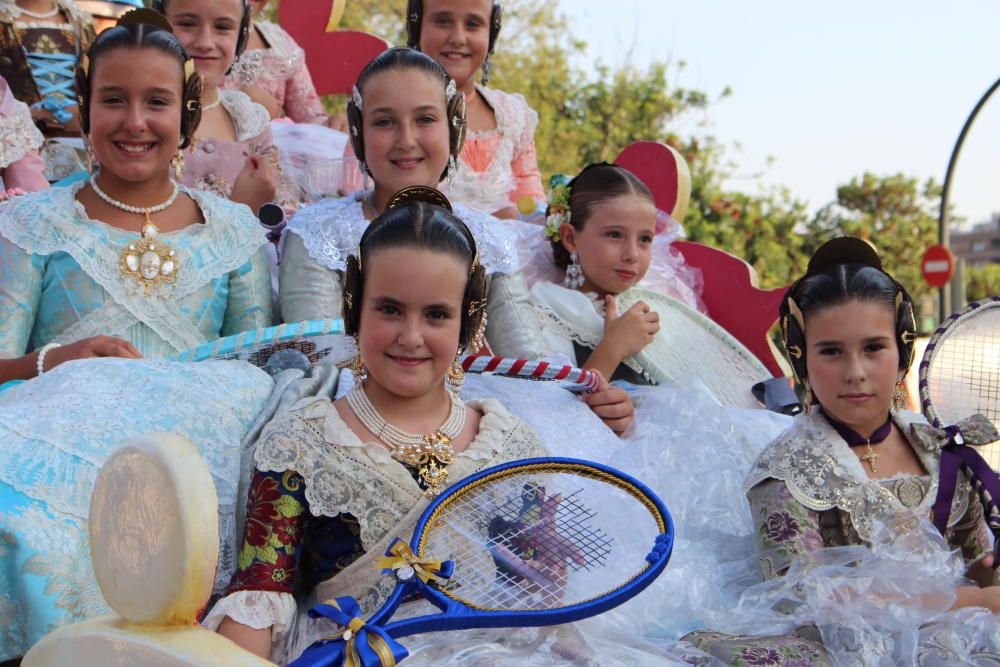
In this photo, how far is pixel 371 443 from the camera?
8.75ft

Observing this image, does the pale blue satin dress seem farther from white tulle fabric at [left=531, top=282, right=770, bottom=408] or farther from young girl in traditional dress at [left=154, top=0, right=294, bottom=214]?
white tulle fabric at [left=531, top=282, right=770, bottom=408]

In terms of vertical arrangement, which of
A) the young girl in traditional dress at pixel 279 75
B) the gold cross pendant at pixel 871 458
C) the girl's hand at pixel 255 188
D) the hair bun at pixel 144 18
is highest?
the hair bun at pixel 144 18

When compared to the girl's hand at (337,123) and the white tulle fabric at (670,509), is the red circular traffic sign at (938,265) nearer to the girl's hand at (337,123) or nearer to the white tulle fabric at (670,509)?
the girl's hand at (337,123)

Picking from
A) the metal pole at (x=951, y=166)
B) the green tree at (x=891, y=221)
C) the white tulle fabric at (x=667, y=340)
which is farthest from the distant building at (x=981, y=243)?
the white tulle fabric at (x=667, y=340)

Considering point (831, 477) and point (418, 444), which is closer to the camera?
point (418, 444)

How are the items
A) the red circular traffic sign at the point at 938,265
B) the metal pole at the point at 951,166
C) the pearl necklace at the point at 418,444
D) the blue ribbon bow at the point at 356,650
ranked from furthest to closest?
1. the red circular traffic sign at the point at 938,265
2. the metal pole at the point at 951,166
3. the pearl necklace at the point at 418,444
4. the blue ribbon bow at the point at 356,650

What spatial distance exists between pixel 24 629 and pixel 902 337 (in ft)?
7.27

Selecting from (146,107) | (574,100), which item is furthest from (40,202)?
(574,100)

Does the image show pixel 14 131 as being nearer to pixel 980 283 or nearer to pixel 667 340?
pixel 667 340

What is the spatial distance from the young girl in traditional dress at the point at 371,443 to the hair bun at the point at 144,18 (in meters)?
1.21

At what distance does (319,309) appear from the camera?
145 inches

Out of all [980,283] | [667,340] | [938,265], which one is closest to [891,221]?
[938,265]

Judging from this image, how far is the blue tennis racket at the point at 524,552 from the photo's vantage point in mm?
2156

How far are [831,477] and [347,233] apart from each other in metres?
1.68
